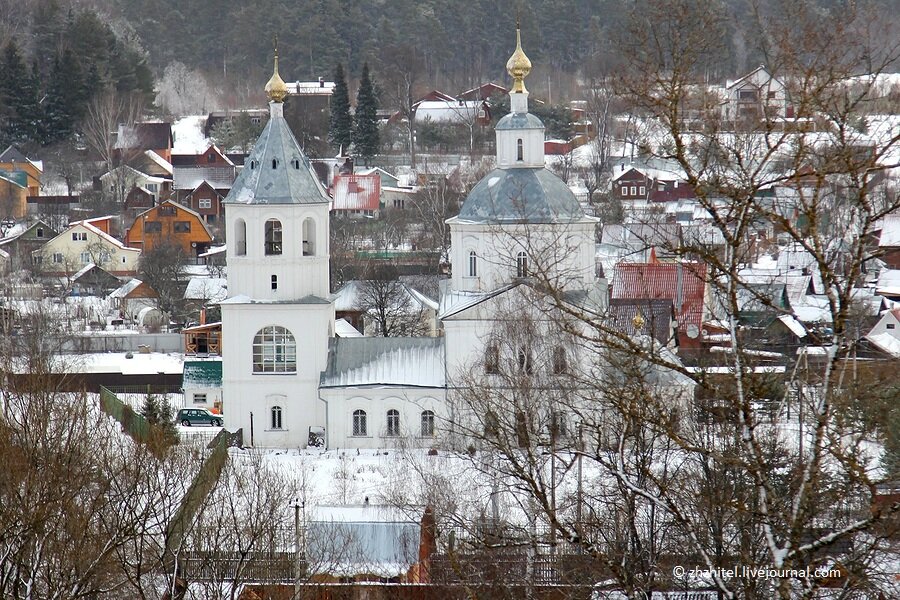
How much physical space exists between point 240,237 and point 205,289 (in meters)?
11.8

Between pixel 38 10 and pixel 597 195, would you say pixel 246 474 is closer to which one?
pixel 597 195

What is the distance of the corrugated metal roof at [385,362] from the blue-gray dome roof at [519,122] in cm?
341

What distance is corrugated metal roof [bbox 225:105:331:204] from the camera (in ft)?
74.2

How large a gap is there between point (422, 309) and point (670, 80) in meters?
23.8

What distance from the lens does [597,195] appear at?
4453cm

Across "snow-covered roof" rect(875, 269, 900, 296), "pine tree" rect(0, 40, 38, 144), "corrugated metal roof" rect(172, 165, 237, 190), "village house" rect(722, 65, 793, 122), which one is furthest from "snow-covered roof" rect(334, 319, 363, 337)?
"pine tree" rect(0, 40, 38, 144)

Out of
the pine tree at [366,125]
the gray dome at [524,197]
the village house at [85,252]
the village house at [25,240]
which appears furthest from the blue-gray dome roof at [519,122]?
the pine tree at [366,125]

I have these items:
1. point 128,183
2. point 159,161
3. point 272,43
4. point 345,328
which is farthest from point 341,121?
point 345,328

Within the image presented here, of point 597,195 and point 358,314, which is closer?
point 358,314

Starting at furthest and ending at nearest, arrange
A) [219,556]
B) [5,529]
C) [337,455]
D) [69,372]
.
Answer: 1. [69,372]
2. [337,455]
3. [219,556]
4. [5,529]

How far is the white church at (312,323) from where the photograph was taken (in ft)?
73.7

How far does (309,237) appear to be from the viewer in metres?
23.1

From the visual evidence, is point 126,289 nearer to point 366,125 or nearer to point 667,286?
point 667,286

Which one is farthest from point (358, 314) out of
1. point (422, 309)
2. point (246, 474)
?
point (246, 474)
